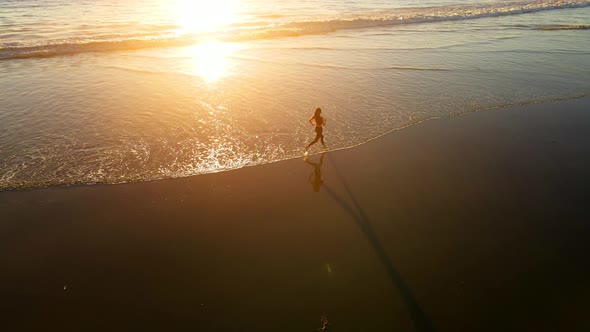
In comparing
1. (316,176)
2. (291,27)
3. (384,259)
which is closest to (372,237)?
(384,259)

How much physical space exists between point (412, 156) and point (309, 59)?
1176 cm

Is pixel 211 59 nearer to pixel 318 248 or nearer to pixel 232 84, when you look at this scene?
pixel 232 84

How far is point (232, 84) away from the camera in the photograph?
15062mm

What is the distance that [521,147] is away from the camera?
374 inches

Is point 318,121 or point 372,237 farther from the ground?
point 318,121

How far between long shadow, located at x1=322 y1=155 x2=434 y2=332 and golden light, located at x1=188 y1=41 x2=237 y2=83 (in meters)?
10.2

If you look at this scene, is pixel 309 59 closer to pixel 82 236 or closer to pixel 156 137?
pixel 156 137

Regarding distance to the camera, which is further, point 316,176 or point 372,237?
point 316,176

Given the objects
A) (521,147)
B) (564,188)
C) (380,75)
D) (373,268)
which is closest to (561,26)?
(380,75)

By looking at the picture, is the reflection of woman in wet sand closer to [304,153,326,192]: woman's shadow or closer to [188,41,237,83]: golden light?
[304,153,326,192]: woman's shadow

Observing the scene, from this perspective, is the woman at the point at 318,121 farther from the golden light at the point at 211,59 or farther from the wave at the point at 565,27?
the wave at the point at 565,27

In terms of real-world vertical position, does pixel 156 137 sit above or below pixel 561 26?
below

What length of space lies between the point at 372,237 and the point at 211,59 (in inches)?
639

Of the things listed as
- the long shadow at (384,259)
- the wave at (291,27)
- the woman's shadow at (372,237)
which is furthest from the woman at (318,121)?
the wave at (291,27)
